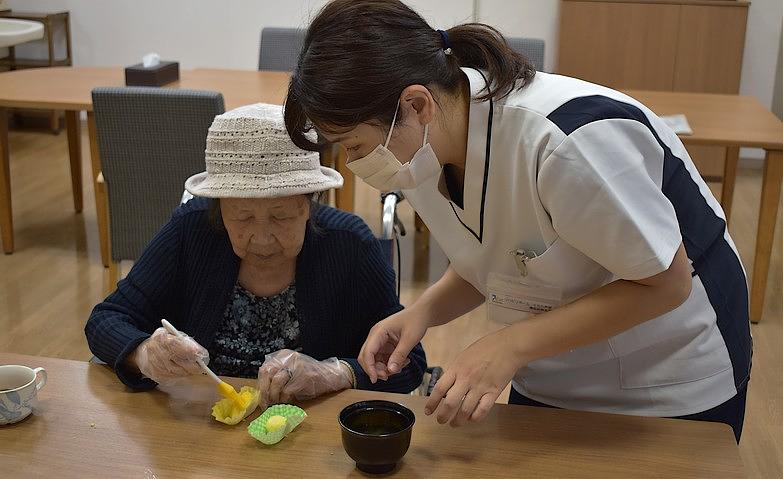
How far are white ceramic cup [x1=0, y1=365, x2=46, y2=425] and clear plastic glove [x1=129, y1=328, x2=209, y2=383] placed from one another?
6.2 inches

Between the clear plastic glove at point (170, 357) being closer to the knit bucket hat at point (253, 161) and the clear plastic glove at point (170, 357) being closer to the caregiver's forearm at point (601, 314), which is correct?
the knit bucket hat at point (253, 161)

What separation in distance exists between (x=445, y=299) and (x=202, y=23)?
17.1ft

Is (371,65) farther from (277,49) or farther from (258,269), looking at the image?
(277,49)

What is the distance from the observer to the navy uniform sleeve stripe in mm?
1147

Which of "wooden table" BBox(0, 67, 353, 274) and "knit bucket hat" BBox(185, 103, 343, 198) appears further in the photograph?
"wooden table" BBox(0, 67, 353, 274)

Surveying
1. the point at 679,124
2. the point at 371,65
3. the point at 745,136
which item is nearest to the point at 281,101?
the point at 679,124

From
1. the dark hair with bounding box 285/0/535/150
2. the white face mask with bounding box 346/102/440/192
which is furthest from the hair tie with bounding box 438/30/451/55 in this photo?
the white face mask with bounding box 346/102/440/192

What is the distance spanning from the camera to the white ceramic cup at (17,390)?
1308mm

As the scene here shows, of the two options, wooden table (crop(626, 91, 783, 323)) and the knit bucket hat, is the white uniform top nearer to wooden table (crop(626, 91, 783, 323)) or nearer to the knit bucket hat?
the knit bucket hat

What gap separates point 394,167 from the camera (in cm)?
125

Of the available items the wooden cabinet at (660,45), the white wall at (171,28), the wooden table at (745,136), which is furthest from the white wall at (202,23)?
the wooden table at (745,136)

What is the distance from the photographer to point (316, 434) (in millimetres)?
1299

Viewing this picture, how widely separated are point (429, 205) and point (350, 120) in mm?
278

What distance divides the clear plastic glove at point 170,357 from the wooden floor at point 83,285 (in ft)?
5.69
